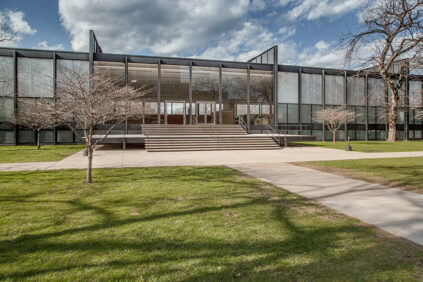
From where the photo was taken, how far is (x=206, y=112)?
27719 mm

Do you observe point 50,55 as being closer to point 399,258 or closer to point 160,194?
point 160,194

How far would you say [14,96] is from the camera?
21609mm

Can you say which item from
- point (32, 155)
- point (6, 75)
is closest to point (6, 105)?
point (6, 75)

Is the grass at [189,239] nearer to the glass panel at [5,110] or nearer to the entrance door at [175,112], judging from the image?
the entrance door at [175,112]

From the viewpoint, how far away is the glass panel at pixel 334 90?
30.3 m

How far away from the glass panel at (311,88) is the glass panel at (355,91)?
4107mm

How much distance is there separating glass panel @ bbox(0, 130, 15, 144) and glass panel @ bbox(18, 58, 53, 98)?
11.7ft

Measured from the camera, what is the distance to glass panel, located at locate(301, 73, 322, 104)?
96.3ft

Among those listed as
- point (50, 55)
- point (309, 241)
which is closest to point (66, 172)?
point (309, 241)

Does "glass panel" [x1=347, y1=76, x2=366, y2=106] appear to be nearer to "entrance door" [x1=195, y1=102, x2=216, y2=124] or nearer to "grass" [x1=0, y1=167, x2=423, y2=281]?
"entrance door" [x1=195, y1=102, x2=216, y2=124]

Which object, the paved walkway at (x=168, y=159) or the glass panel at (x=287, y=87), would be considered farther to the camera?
the glass panel at (x=287, y=87)

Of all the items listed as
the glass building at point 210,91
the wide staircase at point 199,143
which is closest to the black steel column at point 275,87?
the glass building at point 210,91

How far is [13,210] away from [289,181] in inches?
253

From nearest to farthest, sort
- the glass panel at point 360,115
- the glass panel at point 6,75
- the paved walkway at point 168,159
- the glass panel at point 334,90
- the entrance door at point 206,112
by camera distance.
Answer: the paved walkway at point 168,159 < the glass panel at point 6,75 < the entrance door at point 206,112 < the glass panel at point 334,90 < the glass panel at point 360,115
